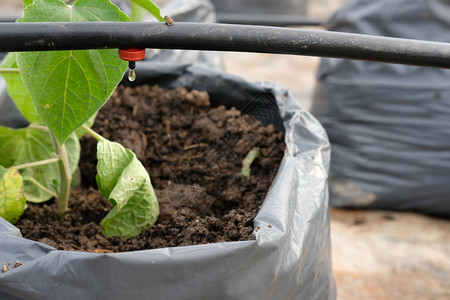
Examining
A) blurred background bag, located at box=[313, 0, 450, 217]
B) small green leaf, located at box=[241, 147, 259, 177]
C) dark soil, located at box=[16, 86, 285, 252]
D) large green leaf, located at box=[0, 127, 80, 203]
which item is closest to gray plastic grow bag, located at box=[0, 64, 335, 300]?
dark soil, located at box=[16, 86, 285, 252]

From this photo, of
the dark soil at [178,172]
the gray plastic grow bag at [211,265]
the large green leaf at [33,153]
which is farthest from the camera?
the large green leaf at [33,153]

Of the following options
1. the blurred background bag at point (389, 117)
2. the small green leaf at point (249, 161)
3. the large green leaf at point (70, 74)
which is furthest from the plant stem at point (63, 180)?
the blurred background bag at point (389, 117)

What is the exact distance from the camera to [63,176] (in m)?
0.93

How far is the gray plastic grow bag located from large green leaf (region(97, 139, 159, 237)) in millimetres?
175

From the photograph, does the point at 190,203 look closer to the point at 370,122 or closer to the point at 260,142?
the point at 260,142

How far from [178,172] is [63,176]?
27 centimetres

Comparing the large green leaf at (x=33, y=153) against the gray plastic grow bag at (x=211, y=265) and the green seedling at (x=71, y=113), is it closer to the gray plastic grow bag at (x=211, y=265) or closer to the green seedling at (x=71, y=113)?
the green seedling at (x=71, y=113)

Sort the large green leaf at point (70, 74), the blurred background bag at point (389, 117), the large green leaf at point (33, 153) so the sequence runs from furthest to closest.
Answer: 1. the blurred background bag at point (389, 117)
2. the large green leaf at point (33, 153)
3. the large green leaf at point (70, 74)

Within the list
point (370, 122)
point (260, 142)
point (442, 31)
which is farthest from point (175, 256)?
point (442, 31)

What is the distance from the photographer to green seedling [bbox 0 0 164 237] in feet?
2.48

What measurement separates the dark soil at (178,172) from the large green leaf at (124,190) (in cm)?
2

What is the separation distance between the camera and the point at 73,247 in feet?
2.75

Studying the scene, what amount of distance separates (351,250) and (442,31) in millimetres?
846

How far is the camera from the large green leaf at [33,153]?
3.27 feet
